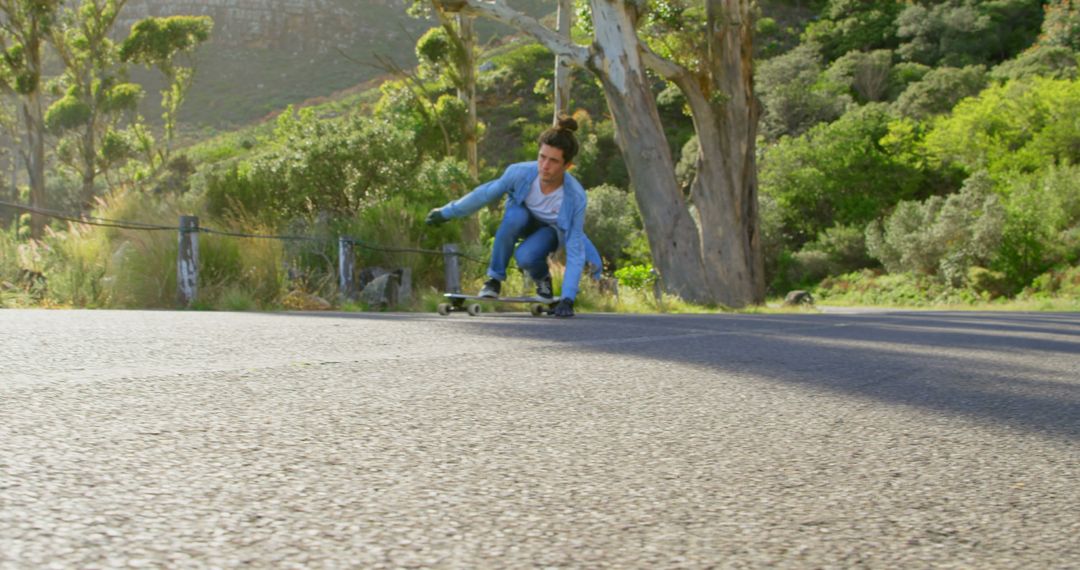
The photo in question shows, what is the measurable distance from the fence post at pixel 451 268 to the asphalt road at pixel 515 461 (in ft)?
22.9

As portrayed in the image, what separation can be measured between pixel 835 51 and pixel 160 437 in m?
86.3

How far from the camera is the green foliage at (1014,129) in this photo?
53088 millimetres

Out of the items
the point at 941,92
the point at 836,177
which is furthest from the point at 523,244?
the point at 941,92

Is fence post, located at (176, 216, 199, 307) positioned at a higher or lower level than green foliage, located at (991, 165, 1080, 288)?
lower

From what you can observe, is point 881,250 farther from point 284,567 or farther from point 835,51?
point 284,567

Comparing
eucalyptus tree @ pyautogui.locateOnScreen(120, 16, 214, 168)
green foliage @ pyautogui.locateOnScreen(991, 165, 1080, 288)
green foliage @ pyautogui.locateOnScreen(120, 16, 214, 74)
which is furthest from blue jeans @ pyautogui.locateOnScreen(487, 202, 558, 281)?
green foliage @ pyautogui.locateOnScreen(991, 165, 1080, 288)

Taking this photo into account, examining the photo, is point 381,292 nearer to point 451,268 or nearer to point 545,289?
point 451,268

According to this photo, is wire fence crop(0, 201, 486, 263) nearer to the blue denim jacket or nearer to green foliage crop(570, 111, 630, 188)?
the blue denim jacket

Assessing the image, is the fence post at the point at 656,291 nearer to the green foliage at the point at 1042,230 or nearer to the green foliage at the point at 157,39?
the green foliage at the point at 157,39

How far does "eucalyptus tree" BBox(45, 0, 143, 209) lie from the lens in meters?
41.1

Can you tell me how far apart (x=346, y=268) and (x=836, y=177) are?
182 feet

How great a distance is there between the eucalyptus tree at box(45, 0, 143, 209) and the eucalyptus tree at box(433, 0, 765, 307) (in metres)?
28.2

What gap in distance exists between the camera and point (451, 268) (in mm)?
11961

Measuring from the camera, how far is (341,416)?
2.84 meters
